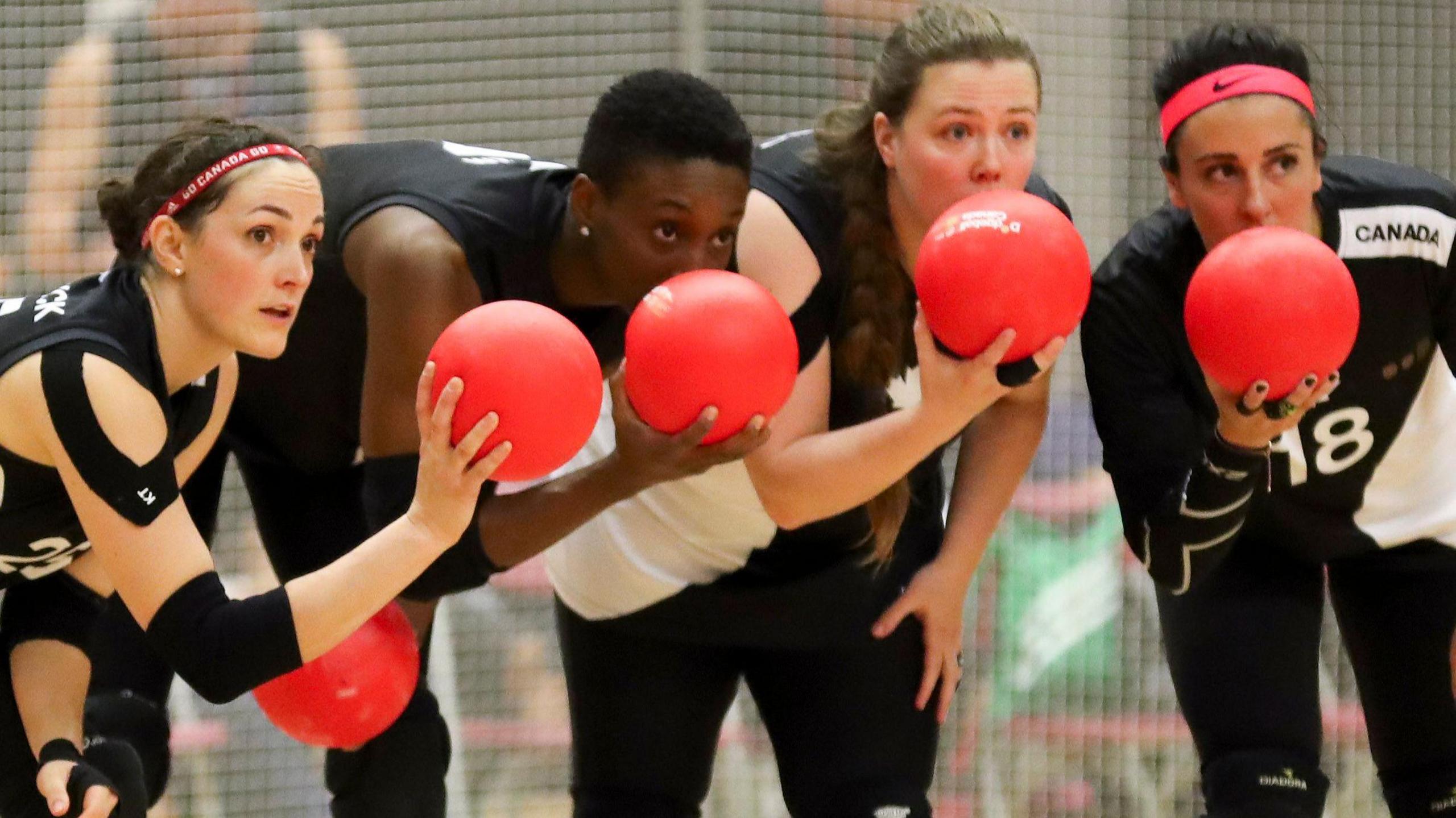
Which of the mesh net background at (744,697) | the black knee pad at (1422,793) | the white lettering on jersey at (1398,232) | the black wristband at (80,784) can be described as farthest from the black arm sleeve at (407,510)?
the mesh net background at (744,697)

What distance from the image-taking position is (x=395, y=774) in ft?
7.87

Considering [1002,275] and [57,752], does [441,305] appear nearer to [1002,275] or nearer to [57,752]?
[1002,275]

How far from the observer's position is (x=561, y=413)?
1.83 meters

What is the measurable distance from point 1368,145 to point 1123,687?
151cm

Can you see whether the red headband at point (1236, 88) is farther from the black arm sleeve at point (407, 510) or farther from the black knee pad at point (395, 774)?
the black knee pad at point (395, 774)

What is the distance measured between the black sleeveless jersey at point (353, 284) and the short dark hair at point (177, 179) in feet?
0.49

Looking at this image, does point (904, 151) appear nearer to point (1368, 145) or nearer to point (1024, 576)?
point (1024, 576)

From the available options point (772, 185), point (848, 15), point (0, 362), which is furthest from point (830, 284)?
point (848, 15)

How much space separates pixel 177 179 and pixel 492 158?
1.48 feet

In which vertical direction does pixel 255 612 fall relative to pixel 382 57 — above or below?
A: below

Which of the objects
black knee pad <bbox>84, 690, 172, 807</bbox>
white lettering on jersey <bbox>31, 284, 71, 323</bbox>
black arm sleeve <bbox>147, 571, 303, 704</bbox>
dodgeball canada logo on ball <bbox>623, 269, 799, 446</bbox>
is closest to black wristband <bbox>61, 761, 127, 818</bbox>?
black knee pad <bbox>84, 690, 172, 807</bbox>

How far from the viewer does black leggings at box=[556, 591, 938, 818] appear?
2.23 m

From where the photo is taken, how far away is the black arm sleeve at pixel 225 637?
6.09ft

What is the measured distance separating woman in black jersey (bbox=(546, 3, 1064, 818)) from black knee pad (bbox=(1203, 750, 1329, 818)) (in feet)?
1.28
